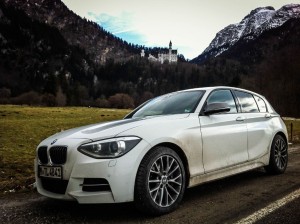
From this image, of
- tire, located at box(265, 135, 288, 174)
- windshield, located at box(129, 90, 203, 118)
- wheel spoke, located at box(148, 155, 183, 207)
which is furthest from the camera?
tire, located at box(265, 135, 288, 174)

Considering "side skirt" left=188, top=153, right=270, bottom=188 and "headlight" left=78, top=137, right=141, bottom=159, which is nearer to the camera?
"headlight" left=78, top=137, right=141, bottom=159

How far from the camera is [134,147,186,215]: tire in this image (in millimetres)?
4090

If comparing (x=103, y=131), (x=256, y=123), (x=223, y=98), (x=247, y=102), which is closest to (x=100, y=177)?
(x=103, y=131)

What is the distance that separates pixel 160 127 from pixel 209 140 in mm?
899

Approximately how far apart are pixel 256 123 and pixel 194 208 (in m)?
2.32

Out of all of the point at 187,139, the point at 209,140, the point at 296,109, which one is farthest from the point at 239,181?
the point at 296,109

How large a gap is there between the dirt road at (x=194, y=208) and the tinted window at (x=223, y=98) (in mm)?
1291

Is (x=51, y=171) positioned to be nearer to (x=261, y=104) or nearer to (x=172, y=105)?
(x=172, y=105)

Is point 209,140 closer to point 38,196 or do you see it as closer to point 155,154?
point 155,154

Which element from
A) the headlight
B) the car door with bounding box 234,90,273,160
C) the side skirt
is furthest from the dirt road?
the headlight

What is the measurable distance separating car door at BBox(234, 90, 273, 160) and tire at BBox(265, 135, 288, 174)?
247mm

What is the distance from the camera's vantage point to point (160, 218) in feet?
13.7

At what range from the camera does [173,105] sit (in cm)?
546

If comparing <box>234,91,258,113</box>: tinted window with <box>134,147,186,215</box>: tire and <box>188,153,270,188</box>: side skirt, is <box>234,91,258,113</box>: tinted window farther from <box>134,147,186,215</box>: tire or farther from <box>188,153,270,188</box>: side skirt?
<box>134,147,186,215</box>: tire
